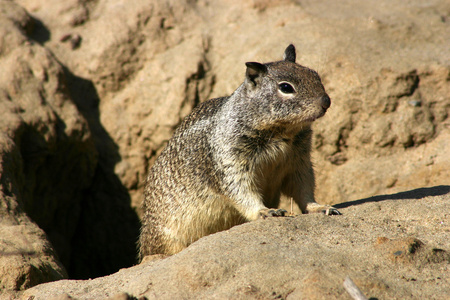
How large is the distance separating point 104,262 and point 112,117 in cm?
263

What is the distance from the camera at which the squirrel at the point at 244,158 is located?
16.5 feet

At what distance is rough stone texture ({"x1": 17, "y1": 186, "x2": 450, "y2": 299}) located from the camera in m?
3.43

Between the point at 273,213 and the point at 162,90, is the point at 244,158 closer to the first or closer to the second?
the point at 273,213

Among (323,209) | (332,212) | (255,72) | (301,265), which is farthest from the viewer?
(255,72)

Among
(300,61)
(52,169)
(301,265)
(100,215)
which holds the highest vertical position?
(300,61)

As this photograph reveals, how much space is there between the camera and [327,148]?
25.3ft

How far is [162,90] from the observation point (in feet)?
27.0

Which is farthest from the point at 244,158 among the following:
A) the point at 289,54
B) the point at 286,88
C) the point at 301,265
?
the point at 301,265

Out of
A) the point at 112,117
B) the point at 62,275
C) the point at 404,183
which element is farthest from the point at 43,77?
the point at 404,183

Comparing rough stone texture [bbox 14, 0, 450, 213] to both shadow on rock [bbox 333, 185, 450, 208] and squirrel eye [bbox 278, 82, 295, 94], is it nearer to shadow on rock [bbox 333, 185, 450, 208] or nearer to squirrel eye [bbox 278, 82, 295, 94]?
shadow on rock [bbox 333, 185, 450, 208]

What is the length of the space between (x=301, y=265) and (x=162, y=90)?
522 cm

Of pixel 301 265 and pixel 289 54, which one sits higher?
pixel 289 54

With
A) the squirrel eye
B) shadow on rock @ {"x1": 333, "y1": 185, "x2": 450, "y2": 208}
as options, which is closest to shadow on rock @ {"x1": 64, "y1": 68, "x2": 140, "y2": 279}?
the squirrel eye

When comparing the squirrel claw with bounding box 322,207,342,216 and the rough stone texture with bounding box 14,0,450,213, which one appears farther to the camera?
the rough stone texture with bounding box 14,0,450,213
